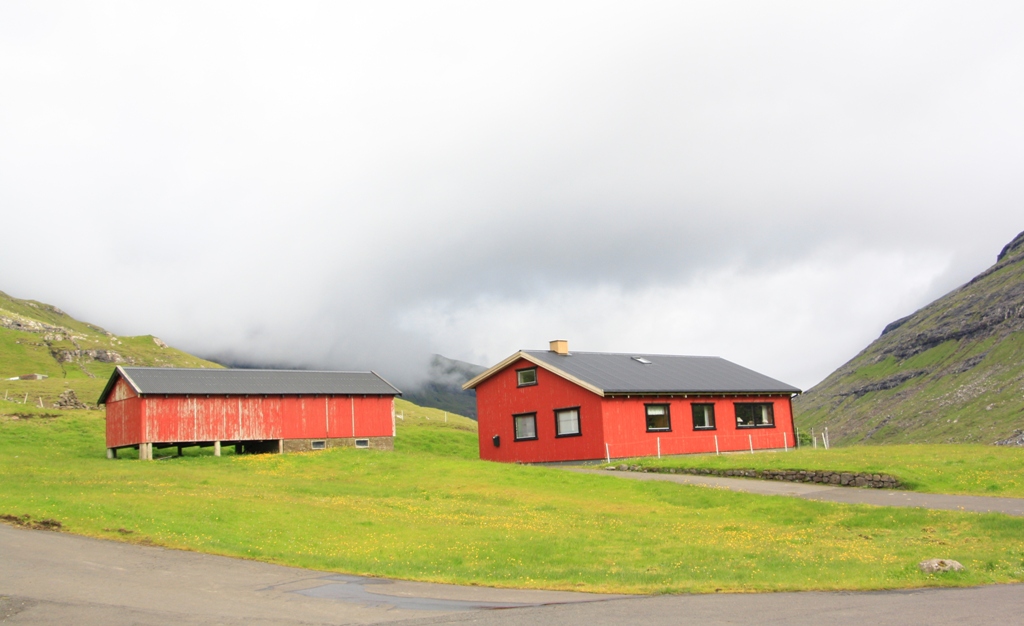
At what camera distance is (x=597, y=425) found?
145 ft

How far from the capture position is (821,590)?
14.6 m

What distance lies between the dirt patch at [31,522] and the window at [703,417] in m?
35.5

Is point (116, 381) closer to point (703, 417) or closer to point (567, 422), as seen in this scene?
point (567, 422)

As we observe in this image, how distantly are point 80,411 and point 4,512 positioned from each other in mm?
49028

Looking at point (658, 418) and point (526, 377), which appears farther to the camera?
point (526, 377)

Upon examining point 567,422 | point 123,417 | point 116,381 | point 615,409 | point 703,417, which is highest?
point 116,381

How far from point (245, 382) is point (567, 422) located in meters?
21.7

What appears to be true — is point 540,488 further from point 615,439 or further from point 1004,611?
point 1004,611

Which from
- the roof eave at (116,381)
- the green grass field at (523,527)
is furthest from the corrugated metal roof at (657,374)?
the roof eave at (116,381)

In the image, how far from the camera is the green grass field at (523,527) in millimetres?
16500

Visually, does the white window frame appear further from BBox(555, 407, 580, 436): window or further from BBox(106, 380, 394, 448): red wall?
BBox(106, 380, 394, 448): red wall

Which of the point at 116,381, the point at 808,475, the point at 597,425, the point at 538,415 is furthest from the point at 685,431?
the point at 116,381

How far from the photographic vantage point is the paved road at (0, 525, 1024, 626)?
12.0m

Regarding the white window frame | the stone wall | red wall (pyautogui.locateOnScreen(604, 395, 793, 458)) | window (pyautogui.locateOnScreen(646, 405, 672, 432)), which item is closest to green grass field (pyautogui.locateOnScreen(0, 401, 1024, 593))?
the stone wall
